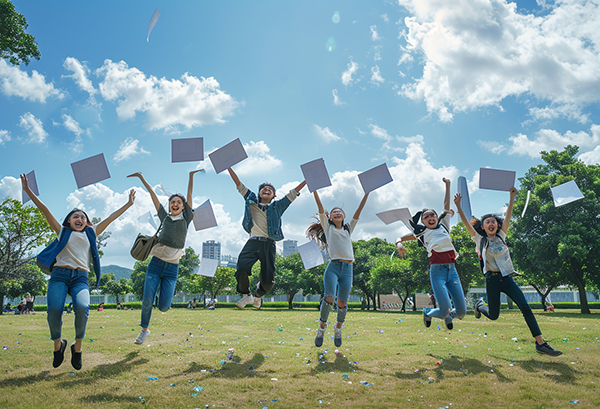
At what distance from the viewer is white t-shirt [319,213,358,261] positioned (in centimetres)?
804

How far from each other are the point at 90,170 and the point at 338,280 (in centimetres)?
550

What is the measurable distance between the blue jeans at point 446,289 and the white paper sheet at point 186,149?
215 inches

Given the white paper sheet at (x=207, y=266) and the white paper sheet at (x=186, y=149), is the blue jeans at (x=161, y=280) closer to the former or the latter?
the white paper sheet at (x=186, y=149)

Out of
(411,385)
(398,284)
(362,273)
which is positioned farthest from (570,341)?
(362,273)

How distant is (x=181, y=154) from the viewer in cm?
835

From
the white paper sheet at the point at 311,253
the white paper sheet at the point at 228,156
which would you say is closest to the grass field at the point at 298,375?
the white paper sheet at the point at 311,253

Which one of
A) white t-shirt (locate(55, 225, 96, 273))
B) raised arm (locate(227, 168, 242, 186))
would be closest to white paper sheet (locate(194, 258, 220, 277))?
raised arm (locate(227, 168, 242, 186))

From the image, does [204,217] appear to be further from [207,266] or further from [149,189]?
[207,266]

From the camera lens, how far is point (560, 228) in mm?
26828

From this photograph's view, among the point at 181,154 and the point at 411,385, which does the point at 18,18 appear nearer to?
the point at 181,154

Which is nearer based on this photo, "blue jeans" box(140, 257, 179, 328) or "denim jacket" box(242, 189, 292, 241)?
"blue jeans" box(140, 257, 179, 328)

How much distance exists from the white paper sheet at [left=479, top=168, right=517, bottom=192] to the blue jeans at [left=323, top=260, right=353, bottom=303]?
140 inches

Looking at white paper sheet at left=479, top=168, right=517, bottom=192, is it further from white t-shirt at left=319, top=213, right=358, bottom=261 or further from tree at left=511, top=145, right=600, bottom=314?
tree at left=511, top=145, right=600, bottom=314

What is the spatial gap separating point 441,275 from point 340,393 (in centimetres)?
352
